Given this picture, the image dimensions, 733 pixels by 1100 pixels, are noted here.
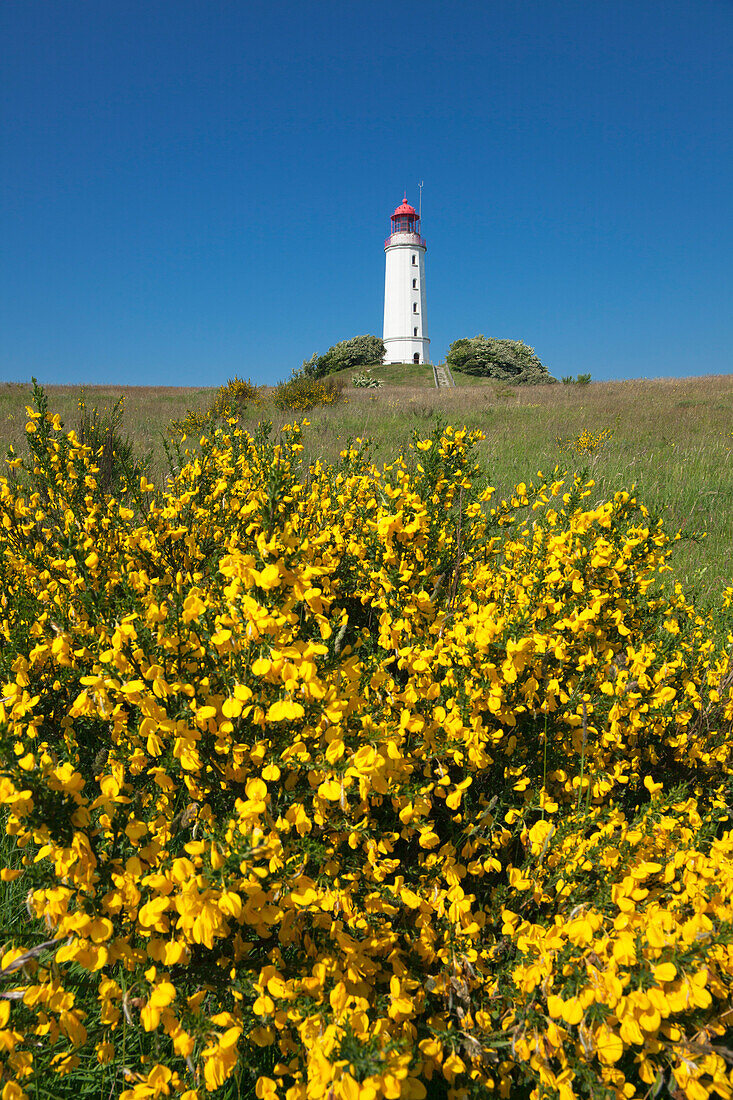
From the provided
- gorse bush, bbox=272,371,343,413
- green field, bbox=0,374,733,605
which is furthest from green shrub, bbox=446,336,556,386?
gorse bush, bbox=272,371,343,413

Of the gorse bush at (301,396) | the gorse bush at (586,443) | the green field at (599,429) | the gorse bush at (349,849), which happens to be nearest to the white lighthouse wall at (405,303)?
the green field at (599,429)

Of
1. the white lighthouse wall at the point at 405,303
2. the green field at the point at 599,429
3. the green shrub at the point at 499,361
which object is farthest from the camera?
the white lighthouse wall at the point at 405,303

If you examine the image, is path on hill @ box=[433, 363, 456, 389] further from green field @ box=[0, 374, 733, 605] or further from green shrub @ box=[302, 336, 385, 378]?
green field @ box=[0, 374, 733, 605]

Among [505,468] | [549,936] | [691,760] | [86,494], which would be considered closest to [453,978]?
[549,936]

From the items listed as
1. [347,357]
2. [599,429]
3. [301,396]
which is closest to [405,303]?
[347,357]

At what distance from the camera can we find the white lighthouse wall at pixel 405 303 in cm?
4353

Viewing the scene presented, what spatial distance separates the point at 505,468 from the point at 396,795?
7.34m

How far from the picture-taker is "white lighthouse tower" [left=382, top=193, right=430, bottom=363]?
1714 inches

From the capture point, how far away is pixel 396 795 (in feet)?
4.55

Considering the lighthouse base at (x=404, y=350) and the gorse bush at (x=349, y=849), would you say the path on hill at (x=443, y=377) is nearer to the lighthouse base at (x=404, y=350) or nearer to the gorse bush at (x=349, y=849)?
the lighthouse base at (x=404, y=350)

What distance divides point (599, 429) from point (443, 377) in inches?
915

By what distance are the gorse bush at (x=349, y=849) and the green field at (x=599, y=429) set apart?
1.15 meters

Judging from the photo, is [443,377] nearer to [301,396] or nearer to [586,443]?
[301,396]

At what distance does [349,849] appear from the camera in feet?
4.92
